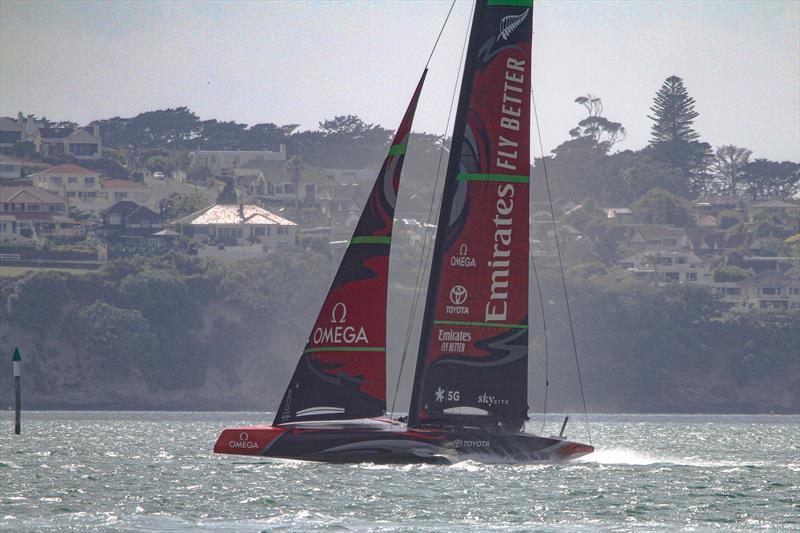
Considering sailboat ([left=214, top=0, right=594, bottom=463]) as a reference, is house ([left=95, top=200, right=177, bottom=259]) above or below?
above

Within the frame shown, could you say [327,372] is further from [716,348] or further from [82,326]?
[716,348]

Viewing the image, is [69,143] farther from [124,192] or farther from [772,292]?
[772,292]

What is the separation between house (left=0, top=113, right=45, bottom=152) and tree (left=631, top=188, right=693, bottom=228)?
68.4 metres

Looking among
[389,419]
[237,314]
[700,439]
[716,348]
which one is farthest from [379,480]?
[716,348]

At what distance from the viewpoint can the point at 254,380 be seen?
111 meters

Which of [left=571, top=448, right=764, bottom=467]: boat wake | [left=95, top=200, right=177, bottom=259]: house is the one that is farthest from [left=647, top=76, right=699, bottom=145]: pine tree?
[left=571, top=448, right=764, bottom=467]: boat wake

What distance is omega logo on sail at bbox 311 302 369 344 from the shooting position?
97.6 feet

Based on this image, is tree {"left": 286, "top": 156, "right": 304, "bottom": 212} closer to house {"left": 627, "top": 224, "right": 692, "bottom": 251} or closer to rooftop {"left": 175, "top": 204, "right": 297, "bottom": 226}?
rooftop {"left": 175, "top": 204, "right": 297, "bottom": 226}

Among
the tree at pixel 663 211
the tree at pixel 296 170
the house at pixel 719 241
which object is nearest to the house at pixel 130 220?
the tree at pixel 296 170

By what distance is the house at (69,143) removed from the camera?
582 feet

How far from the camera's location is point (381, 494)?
25.9 meters

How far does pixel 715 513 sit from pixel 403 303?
325 ft

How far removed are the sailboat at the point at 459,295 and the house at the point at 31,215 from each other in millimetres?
110039

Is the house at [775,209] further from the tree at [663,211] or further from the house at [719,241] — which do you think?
the house at [719,241]
